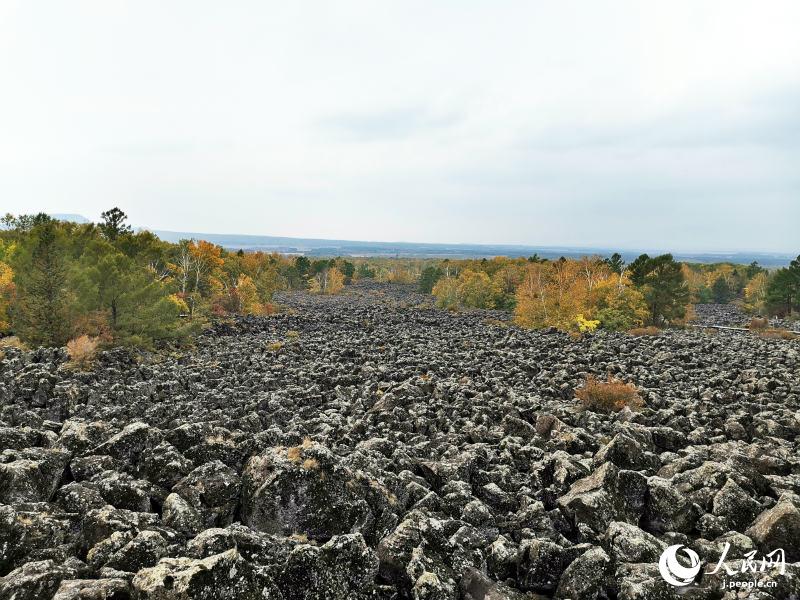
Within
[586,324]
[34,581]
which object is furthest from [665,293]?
[34,581]

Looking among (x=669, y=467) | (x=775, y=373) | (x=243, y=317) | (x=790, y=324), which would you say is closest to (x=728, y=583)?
(x=669, y=467)

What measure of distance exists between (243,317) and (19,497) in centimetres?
5933

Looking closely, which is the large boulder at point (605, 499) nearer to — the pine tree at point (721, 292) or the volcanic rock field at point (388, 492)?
the volcanic rock field at point (388, 492)

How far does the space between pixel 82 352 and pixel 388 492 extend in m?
26.3

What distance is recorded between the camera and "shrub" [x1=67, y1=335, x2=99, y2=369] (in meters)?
28.7

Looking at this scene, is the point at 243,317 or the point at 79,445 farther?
the point at 243,317

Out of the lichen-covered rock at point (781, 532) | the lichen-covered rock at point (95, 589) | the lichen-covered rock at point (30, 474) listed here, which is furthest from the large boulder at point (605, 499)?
the lichen-covered rock at point (30, 474)

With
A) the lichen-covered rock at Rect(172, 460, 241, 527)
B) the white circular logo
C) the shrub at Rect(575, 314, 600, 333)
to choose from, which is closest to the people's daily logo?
the white circular logo

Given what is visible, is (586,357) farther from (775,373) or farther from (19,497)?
(19,497)

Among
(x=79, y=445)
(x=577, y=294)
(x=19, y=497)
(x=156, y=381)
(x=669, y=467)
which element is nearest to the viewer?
(x=19, y=497)

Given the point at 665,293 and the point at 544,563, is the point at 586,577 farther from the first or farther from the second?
the point at 665,293

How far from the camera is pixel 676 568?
8.62 meters

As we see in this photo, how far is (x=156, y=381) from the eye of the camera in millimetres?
26844

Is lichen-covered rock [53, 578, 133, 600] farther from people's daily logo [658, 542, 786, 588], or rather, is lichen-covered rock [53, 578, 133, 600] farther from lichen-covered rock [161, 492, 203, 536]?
people's daily logo [658, 542, 786, 588]
